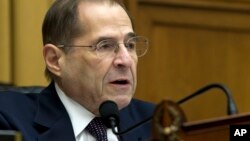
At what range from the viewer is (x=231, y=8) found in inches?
156

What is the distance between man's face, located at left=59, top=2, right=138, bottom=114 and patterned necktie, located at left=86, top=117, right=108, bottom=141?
6 centimetres

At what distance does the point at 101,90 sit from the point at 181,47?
1.58m

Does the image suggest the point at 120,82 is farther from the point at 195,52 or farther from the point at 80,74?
the point at 195,52

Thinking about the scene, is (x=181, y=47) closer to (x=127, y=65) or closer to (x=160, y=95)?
(x=160, y=95)

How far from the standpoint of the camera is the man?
2.31m

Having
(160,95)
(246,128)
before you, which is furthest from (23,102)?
(160,95)

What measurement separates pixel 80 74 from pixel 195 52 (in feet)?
5.23

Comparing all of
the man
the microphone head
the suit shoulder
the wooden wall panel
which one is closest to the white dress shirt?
the man

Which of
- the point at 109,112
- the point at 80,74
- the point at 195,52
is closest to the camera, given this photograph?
the point at 109,112

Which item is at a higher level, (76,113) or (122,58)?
(122,58)

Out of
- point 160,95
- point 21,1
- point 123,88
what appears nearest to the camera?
point 123,88

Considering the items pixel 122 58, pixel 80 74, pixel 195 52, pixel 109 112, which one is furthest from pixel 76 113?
pixel 195 52

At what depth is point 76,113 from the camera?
2379 millimetres

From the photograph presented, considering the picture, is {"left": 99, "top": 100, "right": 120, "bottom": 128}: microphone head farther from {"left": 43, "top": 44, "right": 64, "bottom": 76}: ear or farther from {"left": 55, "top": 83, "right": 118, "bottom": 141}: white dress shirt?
{"left": 43, "top": 44, "right": 64, "bottom": 76}: ear
